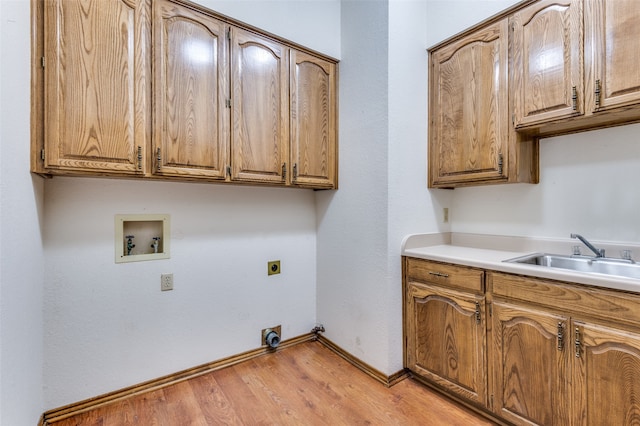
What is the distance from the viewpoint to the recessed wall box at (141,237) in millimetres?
1750

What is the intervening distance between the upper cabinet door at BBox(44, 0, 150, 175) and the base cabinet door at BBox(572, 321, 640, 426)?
87.4 inches

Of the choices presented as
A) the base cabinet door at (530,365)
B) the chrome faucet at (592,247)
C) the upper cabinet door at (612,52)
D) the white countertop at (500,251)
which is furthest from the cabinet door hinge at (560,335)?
the upper cabinet door at (612,52)

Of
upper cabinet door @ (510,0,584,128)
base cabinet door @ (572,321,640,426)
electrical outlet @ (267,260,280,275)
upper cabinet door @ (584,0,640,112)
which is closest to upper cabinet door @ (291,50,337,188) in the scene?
electrical outlet @ (267,260,280,275)

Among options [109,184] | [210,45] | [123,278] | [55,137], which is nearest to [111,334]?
[123,278]

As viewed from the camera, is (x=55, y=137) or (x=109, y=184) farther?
(x=109, y=184)

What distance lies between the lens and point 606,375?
3.94 feet

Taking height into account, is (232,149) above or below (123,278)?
above

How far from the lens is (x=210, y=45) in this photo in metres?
1.77

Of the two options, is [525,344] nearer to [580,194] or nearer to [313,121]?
[580,194]

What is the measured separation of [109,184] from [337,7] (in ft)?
6.71

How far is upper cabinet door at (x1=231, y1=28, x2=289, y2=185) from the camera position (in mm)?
1865

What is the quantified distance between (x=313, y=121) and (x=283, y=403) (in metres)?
1.84

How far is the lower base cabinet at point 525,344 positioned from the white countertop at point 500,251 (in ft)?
0.13

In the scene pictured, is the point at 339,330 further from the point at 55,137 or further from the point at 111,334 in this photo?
the point at 55,137
